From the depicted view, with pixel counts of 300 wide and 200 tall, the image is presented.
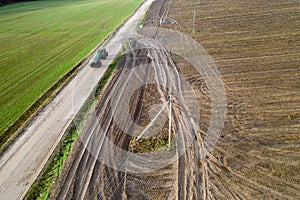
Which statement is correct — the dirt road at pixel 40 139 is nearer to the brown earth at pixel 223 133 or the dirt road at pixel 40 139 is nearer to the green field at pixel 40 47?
the brown earth at pixel 223 133

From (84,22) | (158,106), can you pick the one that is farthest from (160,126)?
(84,22)

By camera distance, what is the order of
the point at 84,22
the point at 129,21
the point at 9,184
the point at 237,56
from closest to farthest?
the point at 9,184 < the point at 237,56 < the point at 129,21 < the point at 84,22

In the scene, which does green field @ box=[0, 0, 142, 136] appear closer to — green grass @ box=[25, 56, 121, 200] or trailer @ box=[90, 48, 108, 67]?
trailer @ box=[90, 48, 108, 67]

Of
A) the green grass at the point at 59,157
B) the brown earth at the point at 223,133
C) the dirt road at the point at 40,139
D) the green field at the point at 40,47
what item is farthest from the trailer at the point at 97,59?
the green grass at the point at 59,157

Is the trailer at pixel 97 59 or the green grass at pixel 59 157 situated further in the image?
the trailer at pixel 97 59

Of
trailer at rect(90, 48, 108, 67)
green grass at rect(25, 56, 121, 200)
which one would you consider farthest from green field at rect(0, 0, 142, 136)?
green grass at rect(25, 56, 121, 200)

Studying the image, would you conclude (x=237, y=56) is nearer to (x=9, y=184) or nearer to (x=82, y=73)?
(x=82, y=73)
